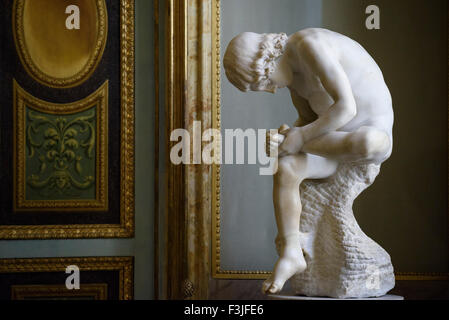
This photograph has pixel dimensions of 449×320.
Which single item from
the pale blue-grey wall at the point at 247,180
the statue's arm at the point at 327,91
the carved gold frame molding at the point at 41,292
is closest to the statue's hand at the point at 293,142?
the statue's arm at the point at 327,91

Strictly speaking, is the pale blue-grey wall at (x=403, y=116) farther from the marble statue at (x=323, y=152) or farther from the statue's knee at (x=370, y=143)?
the statue's knee at (x=370, y=143)

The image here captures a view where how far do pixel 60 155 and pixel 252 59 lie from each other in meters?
1.52

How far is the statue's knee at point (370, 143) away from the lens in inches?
67.9

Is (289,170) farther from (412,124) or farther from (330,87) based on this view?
(412,124)

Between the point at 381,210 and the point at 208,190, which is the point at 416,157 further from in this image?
the point at 208,190

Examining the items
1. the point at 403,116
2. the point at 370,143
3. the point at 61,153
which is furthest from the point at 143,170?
the point at 370,143

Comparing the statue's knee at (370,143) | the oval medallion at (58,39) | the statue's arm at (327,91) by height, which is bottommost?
the statue's knee at (370,143)

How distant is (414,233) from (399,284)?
241 mm

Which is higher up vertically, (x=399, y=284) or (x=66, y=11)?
(x=66, y=11)

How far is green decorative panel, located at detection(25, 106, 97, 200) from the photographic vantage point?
118 inches

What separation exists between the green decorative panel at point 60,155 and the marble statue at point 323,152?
54.0 inches

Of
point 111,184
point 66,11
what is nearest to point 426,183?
point 111,184

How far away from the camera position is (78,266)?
9.74 feet

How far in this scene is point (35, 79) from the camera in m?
2.97
